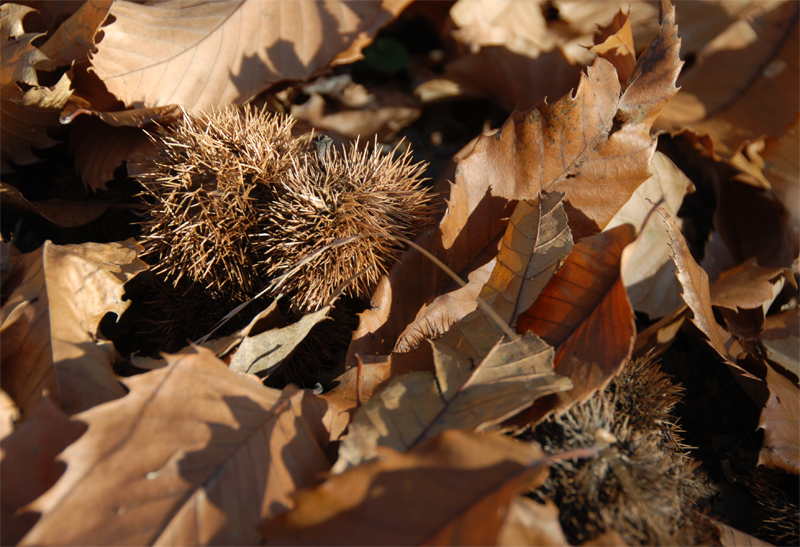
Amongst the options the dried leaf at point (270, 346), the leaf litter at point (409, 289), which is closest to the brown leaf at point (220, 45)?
the leaf litter at point (409, 289)

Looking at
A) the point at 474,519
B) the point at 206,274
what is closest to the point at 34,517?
the point at 206,274

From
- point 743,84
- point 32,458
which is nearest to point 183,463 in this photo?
point 32,458

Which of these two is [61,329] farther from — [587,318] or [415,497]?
[587,318]

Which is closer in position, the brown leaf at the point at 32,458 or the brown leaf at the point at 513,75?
the brown leaf at the point at 32,458

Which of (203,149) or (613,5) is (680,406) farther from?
(613,5)

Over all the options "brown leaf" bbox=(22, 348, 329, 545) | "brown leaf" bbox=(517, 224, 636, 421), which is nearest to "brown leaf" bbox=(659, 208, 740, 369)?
"brown leaf" bbox=(517, 224, 636, 421)

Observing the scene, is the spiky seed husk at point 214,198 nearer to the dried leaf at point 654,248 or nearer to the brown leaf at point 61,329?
the brown leaf at point 61,329
